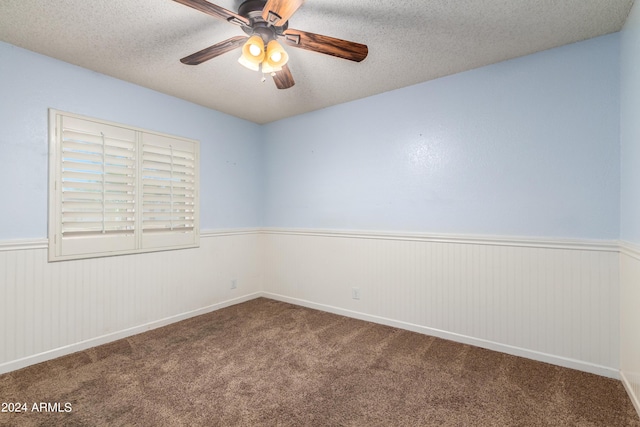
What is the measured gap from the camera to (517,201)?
95.3 inches

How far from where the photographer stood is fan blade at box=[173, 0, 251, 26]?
1428mm

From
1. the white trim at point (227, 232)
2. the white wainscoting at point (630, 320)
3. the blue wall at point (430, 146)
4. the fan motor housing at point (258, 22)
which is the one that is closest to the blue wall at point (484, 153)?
the blue wall at point (430, 146)

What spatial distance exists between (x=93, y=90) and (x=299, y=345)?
2.87m

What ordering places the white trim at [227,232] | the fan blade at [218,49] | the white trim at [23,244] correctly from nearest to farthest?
1. the fan blade at [218,49]
2. the white trim at [23,244]
3. the white trim at [227,232]

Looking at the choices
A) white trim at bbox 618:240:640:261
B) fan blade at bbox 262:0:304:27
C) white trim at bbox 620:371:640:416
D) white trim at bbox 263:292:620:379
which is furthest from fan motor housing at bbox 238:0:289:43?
white trim at bbox 620:371:640:416

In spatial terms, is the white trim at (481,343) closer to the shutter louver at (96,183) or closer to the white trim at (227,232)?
the white trim at (227,232)

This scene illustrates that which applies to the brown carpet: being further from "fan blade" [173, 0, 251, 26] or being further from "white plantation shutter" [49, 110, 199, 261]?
"fan blade" [173, 0, 251, 26]

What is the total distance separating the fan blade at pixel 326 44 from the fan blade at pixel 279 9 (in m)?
0.11

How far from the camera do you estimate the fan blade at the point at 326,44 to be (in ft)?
5.59

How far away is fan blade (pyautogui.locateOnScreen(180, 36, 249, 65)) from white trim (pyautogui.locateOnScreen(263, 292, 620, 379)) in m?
2.73

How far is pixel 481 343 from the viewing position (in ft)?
8.36

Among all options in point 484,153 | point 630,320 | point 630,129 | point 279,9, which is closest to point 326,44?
point 279,9

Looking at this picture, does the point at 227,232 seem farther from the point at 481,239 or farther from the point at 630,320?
the point at 630,320

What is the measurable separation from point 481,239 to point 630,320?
3.25 ft
